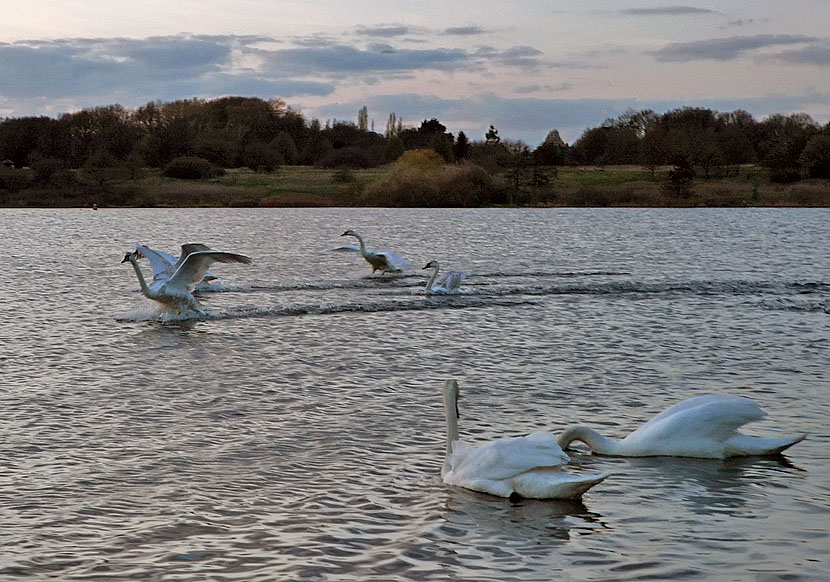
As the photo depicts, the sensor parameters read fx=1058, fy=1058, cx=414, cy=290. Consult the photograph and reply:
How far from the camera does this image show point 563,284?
24719 millimetres

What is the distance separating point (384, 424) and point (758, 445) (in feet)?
11.5

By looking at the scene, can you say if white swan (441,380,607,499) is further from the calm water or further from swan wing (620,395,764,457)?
swan wing (620,395,764,457)

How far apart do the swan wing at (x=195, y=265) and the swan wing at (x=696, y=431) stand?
31.5 feet

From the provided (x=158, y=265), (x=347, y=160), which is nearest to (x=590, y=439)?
(x=158, y=265)

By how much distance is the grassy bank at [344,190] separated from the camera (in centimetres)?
7638

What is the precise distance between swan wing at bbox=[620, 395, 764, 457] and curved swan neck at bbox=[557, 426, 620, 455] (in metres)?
0.11

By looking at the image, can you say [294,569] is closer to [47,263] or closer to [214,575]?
[214,575]

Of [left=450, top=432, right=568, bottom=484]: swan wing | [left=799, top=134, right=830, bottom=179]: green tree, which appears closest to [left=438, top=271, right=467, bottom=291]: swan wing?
[left=450, top=432, right=568, bottom=484]: swan wing

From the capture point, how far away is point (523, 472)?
7.84 m

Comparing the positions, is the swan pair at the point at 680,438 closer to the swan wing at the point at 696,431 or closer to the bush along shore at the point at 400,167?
the swan wing at the point at 696,431

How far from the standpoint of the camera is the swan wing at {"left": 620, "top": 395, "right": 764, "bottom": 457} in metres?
8.94

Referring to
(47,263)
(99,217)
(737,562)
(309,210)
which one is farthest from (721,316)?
(309,210)

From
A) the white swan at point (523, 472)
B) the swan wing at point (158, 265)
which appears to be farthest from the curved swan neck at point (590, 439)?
the swan wing at point (158, 265)

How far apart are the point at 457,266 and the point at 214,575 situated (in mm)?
24991
